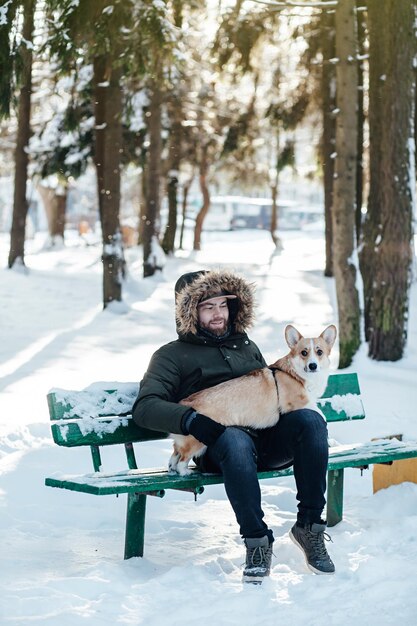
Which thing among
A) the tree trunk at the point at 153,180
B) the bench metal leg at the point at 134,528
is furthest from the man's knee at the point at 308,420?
the tree trunk at the point at 153,180

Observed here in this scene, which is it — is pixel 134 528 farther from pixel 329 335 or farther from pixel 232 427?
pixel 329 335

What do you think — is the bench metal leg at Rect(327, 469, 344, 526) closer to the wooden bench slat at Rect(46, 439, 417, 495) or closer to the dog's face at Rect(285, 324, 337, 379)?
the wooden bench slat at Rect(46, 439, 417, 495)

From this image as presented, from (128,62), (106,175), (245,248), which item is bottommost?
(245,248)

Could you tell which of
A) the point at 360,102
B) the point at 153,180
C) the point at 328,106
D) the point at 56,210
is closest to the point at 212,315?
the point at 360,102

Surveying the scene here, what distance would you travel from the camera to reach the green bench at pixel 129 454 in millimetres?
4676

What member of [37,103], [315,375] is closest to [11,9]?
[315,375]

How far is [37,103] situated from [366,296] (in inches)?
705

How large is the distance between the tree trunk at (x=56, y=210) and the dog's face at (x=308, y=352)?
29.6 meters

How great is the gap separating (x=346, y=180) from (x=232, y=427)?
6130mm

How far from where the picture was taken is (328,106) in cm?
1955

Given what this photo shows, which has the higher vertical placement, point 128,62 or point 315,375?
point 128,62

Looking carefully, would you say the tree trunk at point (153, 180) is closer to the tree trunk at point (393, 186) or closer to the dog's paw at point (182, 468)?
the tree trunk at point (393, 186)

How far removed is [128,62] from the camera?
11.9 m

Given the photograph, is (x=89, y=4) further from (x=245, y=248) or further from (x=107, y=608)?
(x=245, y=248)
